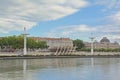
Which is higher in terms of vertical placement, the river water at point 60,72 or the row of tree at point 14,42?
the row of tree at point 14,42

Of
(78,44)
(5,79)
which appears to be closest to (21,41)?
(78,44)

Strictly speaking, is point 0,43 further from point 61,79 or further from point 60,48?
point 61,79

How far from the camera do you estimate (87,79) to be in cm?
2109

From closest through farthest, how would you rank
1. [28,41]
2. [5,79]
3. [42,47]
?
[5,79], [28,41], [42,47]

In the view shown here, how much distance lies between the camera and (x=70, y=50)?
115 metres

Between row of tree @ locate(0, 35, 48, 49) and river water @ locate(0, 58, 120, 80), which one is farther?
row of tree @ locate(0, 35, 48, 49)

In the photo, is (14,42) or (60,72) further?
(14,42)

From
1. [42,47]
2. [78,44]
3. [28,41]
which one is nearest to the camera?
[28,41]

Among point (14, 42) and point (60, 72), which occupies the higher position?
point (14, 42)

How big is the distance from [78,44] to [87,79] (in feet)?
456

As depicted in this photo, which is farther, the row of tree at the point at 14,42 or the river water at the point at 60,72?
the row of tree at the point at 14,42

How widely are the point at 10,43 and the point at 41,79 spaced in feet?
322

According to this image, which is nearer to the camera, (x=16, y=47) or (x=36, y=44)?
(x=16, y=47)

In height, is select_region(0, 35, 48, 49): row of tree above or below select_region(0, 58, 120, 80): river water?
above
